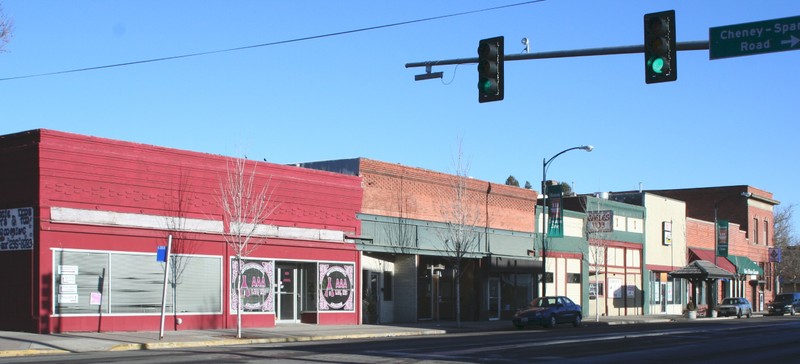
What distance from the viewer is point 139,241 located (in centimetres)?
2838

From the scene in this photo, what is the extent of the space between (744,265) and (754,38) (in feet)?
213

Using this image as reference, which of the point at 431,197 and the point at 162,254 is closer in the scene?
the point at 162,254

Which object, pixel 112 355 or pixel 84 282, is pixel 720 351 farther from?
pixel 84 282

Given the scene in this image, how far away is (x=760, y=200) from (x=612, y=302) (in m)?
33.2

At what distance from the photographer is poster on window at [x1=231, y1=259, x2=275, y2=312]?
31.5 meters

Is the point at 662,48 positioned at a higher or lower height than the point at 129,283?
higher

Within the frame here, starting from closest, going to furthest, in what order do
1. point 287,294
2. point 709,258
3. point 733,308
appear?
point 287,294 → point 733,308 → point 709,258

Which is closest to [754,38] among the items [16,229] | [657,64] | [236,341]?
[657,64]

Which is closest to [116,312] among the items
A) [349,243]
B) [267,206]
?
[267,206]

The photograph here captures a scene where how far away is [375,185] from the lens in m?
37.4

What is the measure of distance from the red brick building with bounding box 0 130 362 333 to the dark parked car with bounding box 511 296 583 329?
8814 millimetres

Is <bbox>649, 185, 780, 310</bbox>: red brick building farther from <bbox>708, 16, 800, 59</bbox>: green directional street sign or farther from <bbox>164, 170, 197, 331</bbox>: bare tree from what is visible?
<bbox>708, 16, 800, 59</bbox>: green directional street sign

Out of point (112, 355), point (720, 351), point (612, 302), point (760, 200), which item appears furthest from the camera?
point (760, 200)

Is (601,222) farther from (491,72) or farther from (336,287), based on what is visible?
(491,72)
